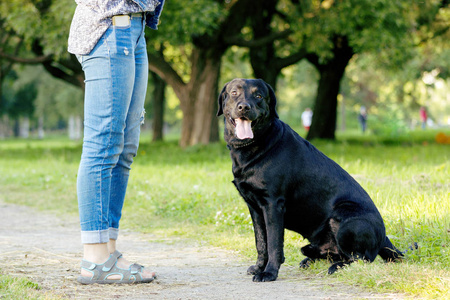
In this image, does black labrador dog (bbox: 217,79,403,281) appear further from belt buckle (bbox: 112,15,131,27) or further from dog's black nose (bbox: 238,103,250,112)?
belt buckle (bbox: 112,15,131,27)

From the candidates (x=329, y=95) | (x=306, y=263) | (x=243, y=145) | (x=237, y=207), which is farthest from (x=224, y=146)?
(x=243, y=145)

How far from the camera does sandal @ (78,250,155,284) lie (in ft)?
12.4

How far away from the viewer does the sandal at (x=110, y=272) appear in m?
3.78

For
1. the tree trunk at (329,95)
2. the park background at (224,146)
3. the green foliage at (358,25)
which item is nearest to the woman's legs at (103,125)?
the park background at (224,146)

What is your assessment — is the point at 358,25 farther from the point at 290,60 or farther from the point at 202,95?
the point at 202,95

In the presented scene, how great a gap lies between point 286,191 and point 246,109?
689mm

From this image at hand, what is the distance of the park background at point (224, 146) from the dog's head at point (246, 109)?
1.20 metres

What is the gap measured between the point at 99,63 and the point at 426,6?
1930cm

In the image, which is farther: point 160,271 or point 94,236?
point 160,271

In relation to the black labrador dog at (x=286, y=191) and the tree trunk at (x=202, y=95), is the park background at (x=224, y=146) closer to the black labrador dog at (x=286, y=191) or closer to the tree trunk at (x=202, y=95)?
the tree trunk at (x=202, y=95)

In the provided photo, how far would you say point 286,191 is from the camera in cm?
423

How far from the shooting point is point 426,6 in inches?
811

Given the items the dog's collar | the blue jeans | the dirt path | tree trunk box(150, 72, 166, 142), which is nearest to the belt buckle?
the blue jeans

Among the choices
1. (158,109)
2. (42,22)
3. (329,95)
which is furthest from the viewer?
(158,109)
